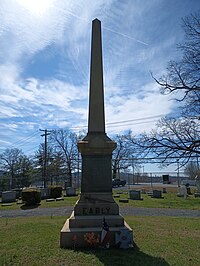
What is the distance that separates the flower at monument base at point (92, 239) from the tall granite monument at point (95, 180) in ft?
0.25

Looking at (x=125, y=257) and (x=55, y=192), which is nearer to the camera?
(x=125, y=257)

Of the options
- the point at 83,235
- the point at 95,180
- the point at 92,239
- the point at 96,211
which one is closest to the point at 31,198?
the point at 95,180

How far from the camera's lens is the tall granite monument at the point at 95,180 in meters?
5.46

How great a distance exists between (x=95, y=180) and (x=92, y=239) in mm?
1675

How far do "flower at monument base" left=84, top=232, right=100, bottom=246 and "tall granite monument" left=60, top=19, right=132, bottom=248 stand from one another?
0.07 meters

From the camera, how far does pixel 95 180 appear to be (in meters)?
6.54

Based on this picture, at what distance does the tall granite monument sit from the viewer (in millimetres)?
5465

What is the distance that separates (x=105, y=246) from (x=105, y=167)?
2122 mm

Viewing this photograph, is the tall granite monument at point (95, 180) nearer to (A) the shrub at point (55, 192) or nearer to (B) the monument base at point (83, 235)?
(B) the monument base at point (83, 235)

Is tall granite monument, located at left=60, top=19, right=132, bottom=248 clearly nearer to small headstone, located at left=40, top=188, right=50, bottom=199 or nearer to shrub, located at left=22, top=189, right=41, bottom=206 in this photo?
shrub, located at left=22, top=189, right=41, bottom=206

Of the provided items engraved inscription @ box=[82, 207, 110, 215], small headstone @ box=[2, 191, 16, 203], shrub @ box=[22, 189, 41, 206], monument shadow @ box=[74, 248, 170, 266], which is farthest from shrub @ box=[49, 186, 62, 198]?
monument shadow @ box=[74, 248, 170, 266]

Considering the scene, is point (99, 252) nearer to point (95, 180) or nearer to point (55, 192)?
point (95, 180)

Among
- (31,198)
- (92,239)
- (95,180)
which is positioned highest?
(95,180)

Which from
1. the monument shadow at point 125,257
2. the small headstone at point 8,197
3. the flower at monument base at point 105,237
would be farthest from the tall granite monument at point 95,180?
the small headstone at point 8,197
